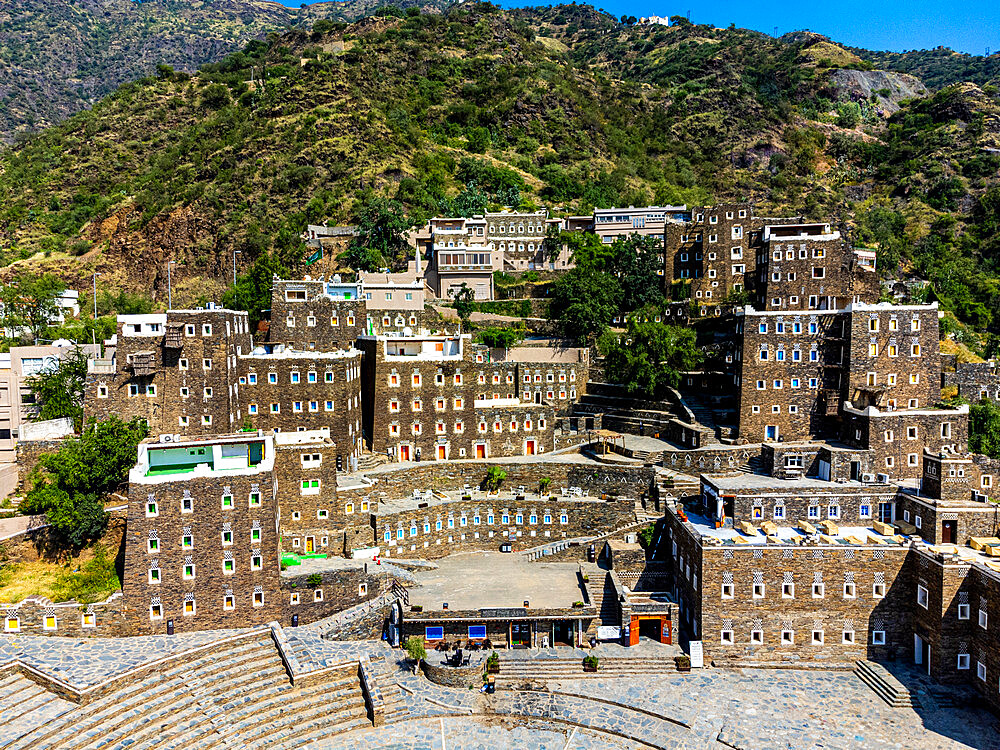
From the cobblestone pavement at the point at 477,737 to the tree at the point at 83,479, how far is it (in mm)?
18880

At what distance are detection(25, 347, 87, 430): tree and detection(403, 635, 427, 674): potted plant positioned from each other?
94.3 feet

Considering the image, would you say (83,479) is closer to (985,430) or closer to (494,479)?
(494,479)

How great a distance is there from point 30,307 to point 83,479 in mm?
41279

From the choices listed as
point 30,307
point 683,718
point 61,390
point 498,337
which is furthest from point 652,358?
point 30,307

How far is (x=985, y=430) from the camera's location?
55125mm

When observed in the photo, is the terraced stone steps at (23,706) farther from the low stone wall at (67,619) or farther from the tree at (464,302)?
the tree at (464,302)

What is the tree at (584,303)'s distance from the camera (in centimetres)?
6950

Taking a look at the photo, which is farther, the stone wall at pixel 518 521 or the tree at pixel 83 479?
the stone wall at pixel 518 521

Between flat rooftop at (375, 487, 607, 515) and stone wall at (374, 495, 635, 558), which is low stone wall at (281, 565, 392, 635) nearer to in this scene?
flat rooftop at (375, 487, 607, 515)

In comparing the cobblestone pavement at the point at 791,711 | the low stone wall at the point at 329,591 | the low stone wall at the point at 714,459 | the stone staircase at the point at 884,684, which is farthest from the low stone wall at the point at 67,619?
the stone staircase at the point at 884,684

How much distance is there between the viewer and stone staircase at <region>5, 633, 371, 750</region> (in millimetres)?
29578

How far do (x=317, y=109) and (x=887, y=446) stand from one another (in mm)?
102808

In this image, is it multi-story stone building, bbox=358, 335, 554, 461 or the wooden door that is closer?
the wooden door

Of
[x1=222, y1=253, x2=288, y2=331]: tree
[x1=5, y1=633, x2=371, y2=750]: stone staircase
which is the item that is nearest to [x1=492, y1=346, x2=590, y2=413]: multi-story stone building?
[x1=222, y1=253, x2=288, y2=331]: tree
